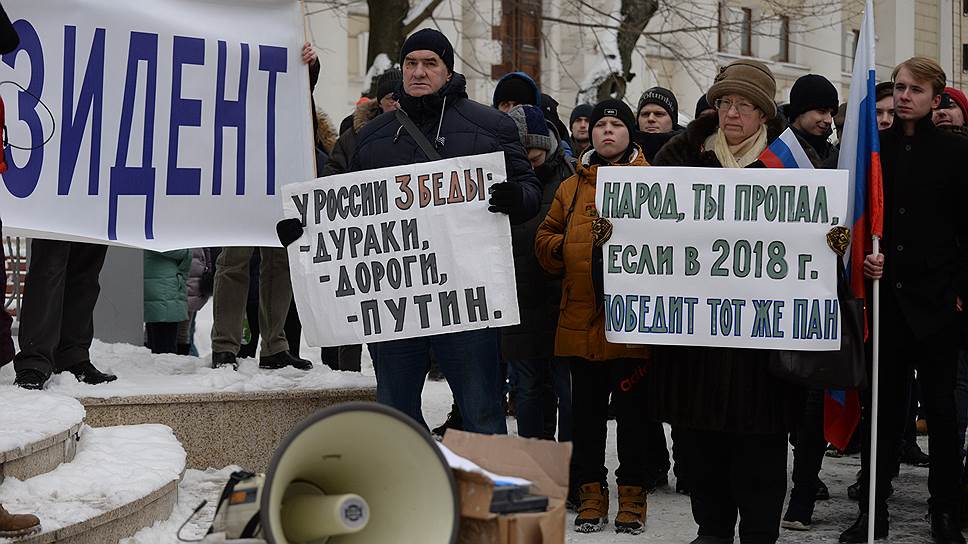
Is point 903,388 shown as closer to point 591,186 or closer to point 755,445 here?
point 755,445

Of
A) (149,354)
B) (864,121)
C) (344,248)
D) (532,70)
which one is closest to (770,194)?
(864,121)

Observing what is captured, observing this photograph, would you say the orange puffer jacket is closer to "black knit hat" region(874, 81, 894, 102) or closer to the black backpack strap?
the black backpack strap

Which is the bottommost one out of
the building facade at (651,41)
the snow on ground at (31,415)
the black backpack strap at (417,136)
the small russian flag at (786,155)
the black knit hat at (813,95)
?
the snow on ground at (31,415)

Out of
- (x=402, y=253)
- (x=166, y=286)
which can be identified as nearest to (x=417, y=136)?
(x=402, y=253)

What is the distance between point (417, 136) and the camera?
5.59 meters

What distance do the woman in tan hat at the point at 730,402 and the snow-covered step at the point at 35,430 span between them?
2.39 meters

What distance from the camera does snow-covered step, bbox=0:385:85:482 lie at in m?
4.79

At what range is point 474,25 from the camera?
2611 centimetres

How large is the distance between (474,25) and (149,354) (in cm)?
1925

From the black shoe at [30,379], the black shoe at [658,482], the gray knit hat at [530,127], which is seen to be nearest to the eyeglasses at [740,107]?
the gray knit hat at [530,127]

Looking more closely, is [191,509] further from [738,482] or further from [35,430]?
[738,482]

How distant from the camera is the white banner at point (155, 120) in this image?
638 cm

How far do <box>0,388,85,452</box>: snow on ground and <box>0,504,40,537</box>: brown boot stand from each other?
53 cm

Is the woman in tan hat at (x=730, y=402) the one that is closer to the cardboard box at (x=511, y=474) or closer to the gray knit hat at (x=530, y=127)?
the gray knit hat at (x=530, y=127)
